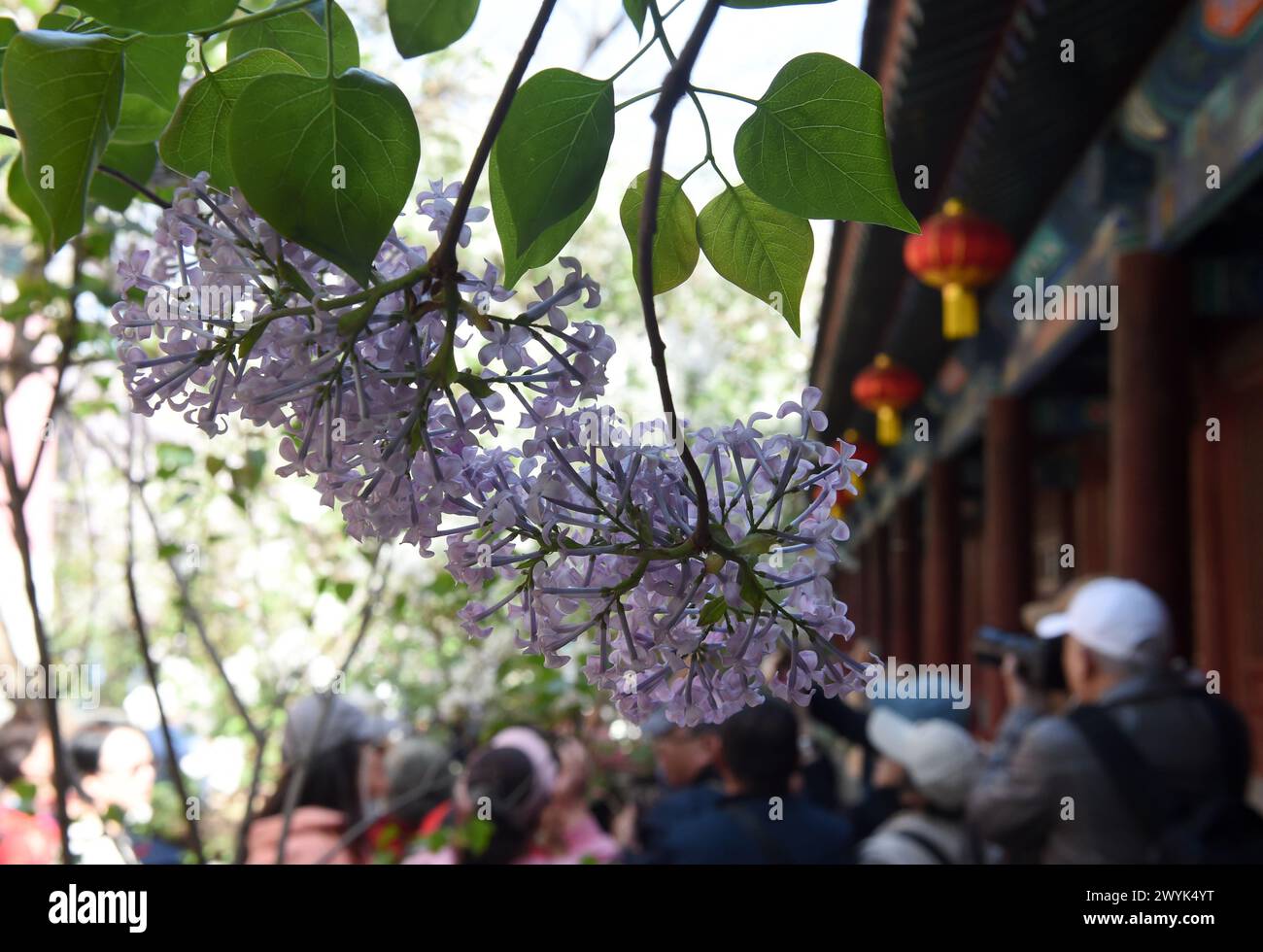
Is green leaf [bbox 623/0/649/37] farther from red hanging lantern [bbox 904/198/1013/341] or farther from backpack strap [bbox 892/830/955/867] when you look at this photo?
red hanging lantern [bbox 904/198/1013/341]

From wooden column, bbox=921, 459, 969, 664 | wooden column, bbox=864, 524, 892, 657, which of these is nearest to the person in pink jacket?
wooden column, bbox=921, 459, 969, 664

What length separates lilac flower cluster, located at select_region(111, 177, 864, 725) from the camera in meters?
0.32

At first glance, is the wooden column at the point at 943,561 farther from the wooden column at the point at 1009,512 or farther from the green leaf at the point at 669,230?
the green leaf at the point at 669,230

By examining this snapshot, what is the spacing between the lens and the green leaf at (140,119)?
428 mm

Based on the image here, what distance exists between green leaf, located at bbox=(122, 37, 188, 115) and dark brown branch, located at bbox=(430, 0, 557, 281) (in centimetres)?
14

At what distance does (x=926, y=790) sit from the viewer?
91.9 inches

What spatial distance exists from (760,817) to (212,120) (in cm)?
171

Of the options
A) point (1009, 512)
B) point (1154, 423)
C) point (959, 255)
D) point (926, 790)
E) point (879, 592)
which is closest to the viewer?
point (926, 790)

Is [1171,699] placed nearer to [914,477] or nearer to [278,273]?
[278,273]

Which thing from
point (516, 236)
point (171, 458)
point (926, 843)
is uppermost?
point (171, 458)

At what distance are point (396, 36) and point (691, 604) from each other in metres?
0.17

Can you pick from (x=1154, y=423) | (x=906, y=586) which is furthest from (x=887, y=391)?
(x=906, y=586)

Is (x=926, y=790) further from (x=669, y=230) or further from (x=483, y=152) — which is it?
(x=483, y=152)

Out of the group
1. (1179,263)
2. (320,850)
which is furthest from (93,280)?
(1179,263)
